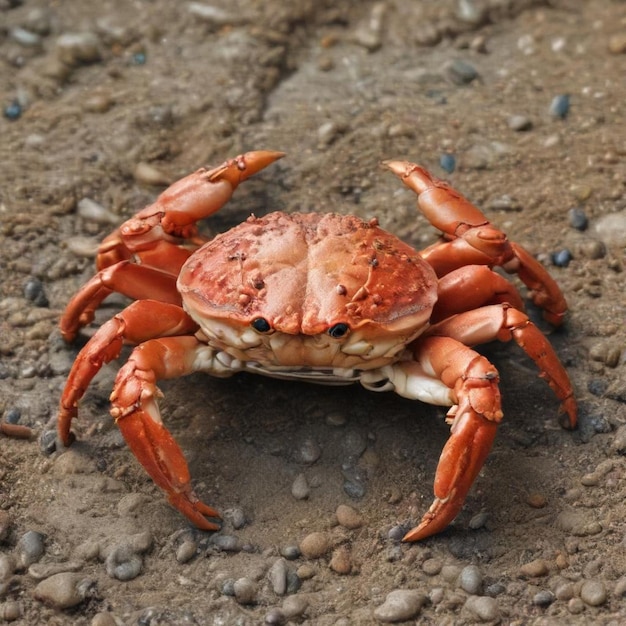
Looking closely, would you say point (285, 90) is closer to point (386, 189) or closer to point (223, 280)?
point (386, 189)

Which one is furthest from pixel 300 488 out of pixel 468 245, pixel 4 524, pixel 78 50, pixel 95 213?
pixel 78 50

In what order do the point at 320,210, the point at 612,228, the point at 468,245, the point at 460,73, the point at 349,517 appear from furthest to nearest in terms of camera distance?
the point at 460,73 → the point at 320,210 → the point at 612,228 → the point at 468,245 → the point at 349,517

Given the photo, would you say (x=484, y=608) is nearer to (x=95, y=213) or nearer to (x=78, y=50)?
(x=95, y=213)

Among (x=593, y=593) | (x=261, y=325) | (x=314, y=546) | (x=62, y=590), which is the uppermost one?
(x=261, y=325)

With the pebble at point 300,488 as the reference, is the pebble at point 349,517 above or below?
below

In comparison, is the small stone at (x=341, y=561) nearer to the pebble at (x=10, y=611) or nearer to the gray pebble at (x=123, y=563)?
the gray pebble at (x=123, y=563)

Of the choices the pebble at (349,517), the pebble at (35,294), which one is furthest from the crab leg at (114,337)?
the pebble at (349,517)

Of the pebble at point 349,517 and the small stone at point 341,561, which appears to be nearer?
the small stone at point 341,561
